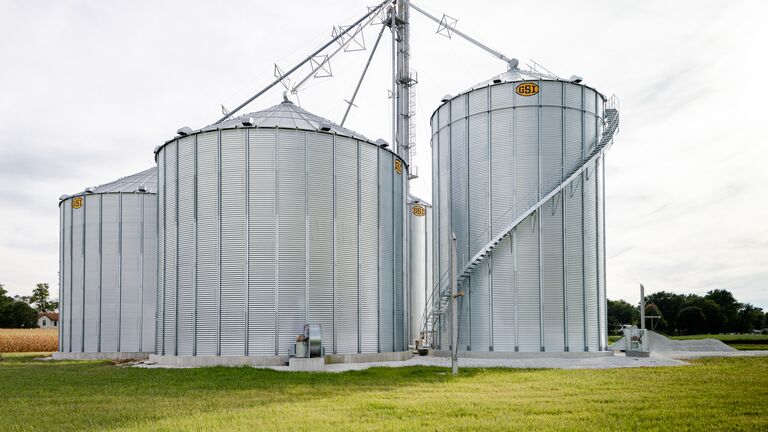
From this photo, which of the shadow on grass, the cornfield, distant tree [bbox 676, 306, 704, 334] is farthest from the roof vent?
distant tree [bbox 676, 306, 704, 334]

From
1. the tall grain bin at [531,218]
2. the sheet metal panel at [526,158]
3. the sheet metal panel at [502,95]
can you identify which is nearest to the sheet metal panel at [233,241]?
the tall grain bin at [531,218]

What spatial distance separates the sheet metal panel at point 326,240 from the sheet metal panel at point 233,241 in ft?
9.97

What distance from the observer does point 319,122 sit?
121ft

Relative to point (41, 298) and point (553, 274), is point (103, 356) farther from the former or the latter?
point (41, 298)

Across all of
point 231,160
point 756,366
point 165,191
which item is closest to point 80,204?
point 165,191

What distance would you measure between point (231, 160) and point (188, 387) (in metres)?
13.6

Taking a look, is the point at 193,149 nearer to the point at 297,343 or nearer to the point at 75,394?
the point at 297,343

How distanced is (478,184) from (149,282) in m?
20.7

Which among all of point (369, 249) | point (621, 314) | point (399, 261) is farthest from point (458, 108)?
point (621, 314)

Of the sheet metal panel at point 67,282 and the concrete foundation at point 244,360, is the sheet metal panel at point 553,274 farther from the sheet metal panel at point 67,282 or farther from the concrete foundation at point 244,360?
the sheet metal panel at point 67,282

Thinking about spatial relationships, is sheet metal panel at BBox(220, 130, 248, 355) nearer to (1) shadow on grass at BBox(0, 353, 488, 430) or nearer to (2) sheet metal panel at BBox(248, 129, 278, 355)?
(2) sheet metal panel at BBox(248, 129, 278, 355)

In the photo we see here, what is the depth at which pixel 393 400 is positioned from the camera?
17.8 meters

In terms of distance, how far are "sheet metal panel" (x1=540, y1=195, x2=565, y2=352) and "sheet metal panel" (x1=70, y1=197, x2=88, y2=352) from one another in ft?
92.1

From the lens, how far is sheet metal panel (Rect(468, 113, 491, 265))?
125ft
